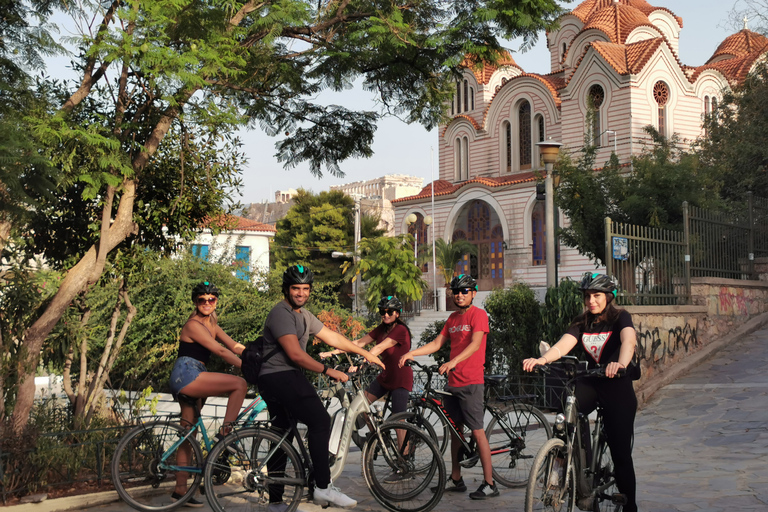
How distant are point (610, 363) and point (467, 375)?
1.75m

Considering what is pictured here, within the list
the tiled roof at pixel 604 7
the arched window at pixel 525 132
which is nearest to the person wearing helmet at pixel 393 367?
the arched window at pixel 525 132

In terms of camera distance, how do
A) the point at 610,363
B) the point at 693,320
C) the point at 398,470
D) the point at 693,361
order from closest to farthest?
the point at 610,363 < the point at 398,470 < the point at 693,361 < the point at 693,320

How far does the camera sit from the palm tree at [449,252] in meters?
40.6

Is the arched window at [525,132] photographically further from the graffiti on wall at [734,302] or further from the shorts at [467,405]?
the shorts at [467,405]

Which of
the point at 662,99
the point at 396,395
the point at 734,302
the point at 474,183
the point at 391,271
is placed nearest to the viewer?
the point at 396,395

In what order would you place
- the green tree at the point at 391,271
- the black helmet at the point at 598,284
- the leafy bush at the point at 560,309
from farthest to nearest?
the green tree at the point at 391,271 < the leafy bush at the point at 560,309 < the black helmet at the point at 598,284

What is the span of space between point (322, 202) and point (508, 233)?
61.7 ft

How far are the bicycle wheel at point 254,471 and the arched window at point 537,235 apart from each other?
3227 cm

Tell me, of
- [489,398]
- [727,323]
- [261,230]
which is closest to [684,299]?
[727,323]

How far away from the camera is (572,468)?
18.0 feet

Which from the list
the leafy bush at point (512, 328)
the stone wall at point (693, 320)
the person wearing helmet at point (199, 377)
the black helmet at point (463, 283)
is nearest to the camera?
the person wearing helmet at point (199, 377)

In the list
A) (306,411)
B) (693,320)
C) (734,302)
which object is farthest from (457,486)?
(734,302)

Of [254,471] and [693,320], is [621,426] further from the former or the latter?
[693,320]

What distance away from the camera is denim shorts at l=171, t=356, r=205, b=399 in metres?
6.71
